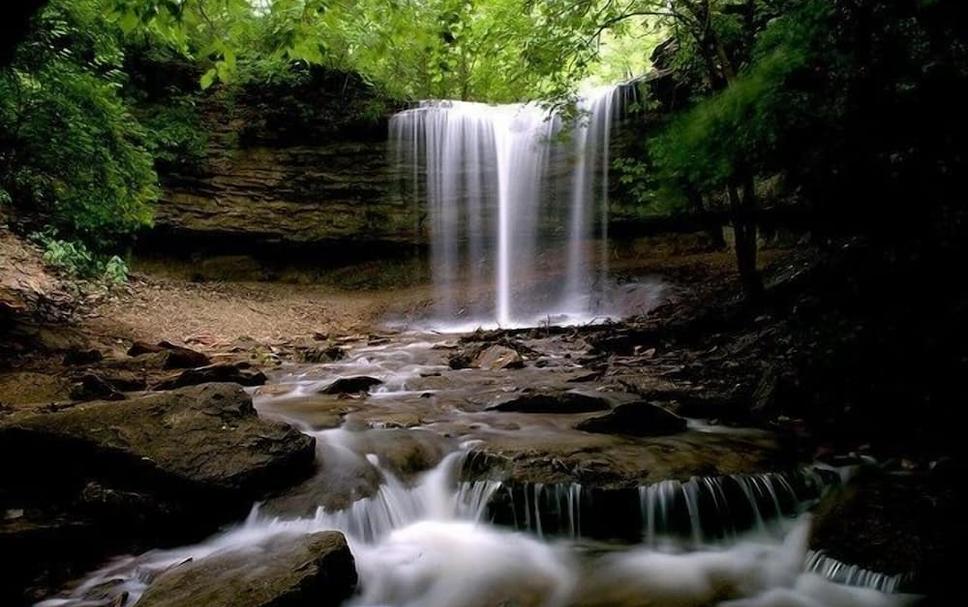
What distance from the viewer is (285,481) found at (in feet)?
12.4

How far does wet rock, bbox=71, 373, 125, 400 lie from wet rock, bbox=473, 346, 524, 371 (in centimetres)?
452

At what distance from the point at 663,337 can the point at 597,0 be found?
211 inches

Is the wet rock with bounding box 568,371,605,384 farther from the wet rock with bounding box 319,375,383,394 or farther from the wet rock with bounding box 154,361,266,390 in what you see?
the wet rock with bounding box 154,361,266,390

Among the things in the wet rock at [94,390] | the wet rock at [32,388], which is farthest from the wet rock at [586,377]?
the wet rock at [32,388]

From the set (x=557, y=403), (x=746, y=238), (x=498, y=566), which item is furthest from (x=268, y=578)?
(x=746, y=238)

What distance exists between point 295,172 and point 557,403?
42.3ft

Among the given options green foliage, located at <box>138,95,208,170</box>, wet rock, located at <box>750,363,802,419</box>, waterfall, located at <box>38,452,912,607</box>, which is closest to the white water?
waterfall, located at <box>38,452,912,607</box>

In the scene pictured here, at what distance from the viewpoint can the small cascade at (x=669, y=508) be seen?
3477 millimetres

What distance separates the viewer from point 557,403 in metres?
5.31

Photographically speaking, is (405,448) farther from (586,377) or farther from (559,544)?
(586,377)

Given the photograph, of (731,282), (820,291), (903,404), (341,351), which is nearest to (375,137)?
(341,351)

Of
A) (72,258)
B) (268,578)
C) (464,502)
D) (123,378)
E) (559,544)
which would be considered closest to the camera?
(268,578)

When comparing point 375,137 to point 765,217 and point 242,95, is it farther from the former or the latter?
point 765,217

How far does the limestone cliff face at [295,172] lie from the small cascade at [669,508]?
13.7m
